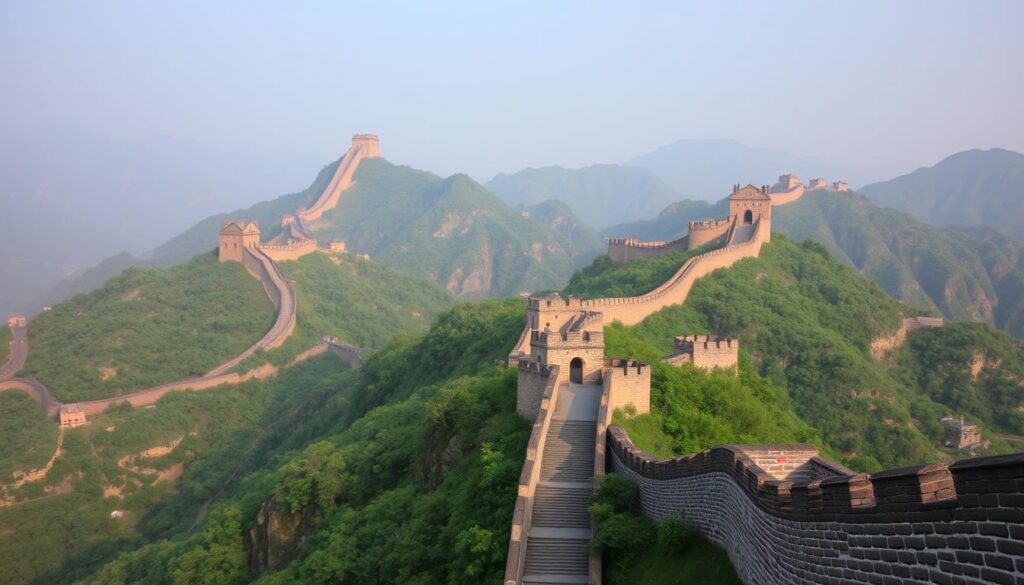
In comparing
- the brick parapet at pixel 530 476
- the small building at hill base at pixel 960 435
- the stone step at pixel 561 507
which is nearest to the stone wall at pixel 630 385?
the brick parapet at pixel 530 476

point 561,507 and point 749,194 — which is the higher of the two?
point 749,194

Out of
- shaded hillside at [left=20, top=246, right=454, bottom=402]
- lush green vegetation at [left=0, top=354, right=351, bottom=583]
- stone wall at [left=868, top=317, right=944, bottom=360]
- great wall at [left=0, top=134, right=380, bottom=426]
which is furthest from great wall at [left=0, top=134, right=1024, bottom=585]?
shaded hillside at [left=20, top=246, right=454, bottom=402]

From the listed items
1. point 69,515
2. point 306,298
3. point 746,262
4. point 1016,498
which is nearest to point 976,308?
point 746,262

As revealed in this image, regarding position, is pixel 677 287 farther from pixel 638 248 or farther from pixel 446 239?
pixel 446 239

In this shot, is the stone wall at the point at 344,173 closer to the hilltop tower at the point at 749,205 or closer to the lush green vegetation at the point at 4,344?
the lush green vegetation at the point at 4,344

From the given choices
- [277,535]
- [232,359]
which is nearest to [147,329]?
[232,359]
